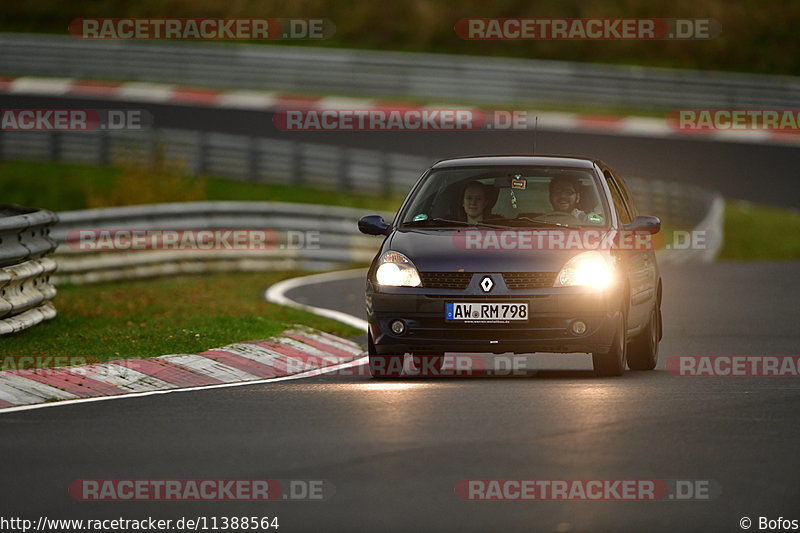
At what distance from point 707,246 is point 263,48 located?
19926 millimetres

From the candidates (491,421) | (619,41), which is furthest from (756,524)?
(619,41)

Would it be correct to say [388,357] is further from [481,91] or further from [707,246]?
[481,91]

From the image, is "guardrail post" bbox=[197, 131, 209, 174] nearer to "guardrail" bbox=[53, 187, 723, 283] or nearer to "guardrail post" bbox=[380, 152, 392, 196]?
"guardrail post" bbox=[380, 152, 392, 196]

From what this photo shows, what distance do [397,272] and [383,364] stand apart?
77 cm

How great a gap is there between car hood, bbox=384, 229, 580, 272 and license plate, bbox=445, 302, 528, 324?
Answer: 0.81 ft

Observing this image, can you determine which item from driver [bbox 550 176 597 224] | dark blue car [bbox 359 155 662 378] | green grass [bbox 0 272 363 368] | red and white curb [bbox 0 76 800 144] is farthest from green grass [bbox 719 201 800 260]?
dark blue car [bbox 359 155 662 378]

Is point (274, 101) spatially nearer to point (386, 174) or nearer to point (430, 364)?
point (386, 174)

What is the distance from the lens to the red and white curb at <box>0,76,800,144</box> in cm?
3919

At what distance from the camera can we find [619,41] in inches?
2216

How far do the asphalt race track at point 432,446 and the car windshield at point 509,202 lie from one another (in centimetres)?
121

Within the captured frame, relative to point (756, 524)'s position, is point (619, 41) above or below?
above

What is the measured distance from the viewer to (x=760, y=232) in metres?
33.8

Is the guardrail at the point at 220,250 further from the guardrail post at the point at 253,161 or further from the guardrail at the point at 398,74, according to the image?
the guardrail at the point at 398,74

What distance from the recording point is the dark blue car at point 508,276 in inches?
460
